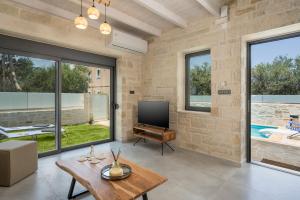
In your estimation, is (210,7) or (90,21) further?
(90,21)

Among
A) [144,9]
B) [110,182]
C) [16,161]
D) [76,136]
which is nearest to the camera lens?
[110,182]

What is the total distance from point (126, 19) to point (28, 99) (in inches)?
98.3

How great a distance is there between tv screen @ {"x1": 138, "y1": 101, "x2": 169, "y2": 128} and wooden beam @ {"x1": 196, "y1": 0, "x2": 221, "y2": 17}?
6.51 ft

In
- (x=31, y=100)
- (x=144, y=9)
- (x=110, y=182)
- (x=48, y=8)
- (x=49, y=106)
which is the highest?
(x=144, y=9)

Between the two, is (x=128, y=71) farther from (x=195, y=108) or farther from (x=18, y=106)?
(x=18, y=106)

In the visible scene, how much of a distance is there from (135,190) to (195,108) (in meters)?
2.77

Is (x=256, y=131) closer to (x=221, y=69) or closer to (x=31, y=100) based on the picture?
(x=221, y=69)

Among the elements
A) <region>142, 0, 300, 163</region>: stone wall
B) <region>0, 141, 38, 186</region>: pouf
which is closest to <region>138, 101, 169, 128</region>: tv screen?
<region>142, 0, 300, 163</region>: stone wall

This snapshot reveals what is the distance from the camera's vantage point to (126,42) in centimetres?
390

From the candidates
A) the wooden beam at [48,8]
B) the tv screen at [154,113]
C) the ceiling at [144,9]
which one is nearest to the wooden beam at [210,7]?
the ceiling at [144,9]

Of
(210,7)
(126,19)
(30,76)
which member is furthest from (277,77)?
(30,76)

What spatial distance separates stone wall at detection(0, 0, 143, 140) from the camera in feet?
9.12

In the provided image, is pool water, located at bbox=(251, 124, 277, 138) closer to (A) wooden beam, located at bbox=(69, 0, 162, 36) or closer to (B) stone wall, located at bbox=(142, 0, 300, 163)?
(B) stone wall, located at bbox=(142, 0, 300, 163)

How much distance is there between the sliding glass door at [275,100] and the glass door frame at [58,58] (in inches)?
128
